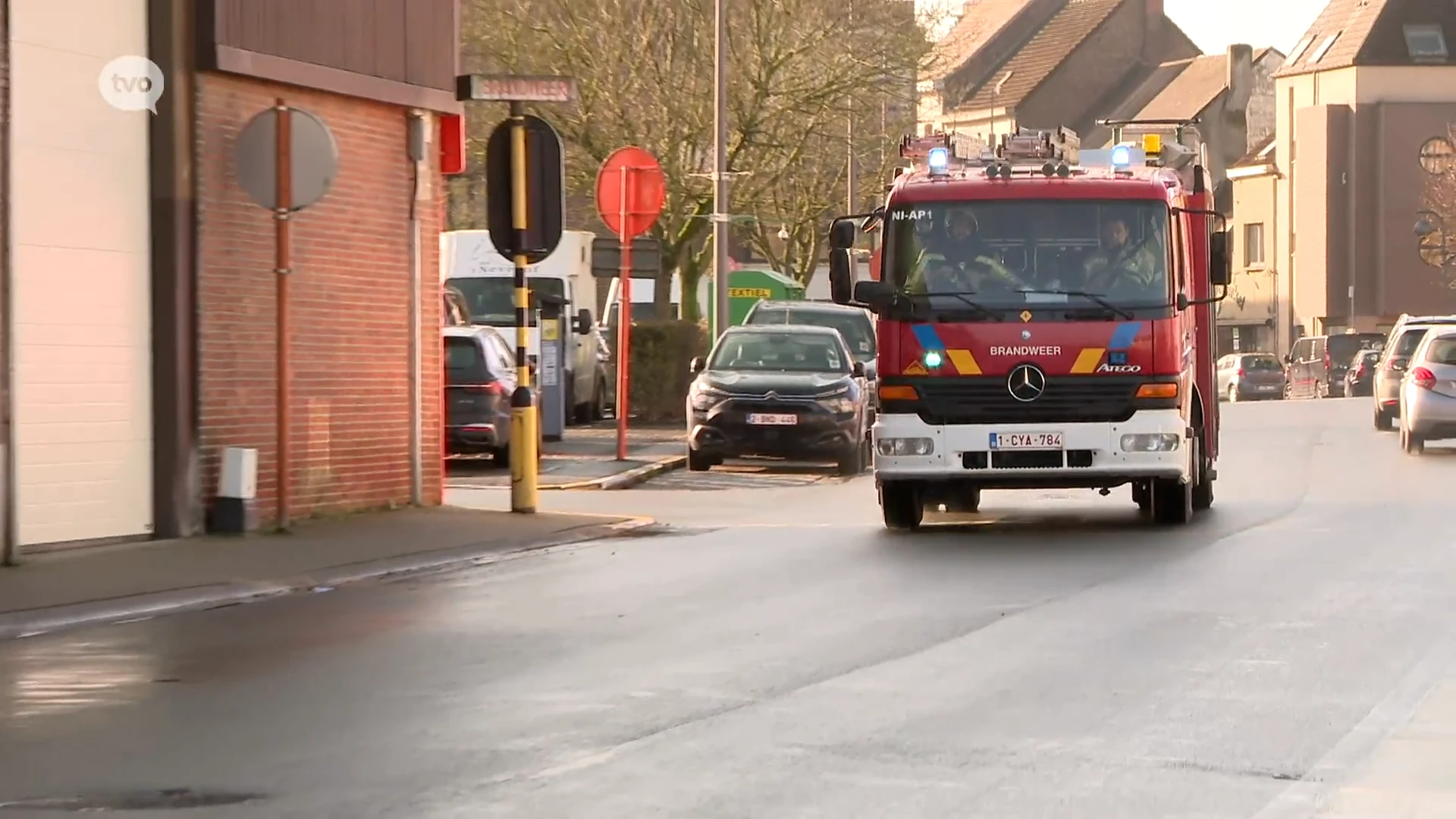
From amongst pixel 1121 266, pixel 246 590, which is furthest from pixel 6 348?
pixel 1121 266

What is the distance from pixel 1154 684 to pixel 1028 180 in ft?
30.2

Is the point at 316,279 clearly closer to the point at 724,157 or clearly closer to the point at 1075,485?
the point at 1075,485

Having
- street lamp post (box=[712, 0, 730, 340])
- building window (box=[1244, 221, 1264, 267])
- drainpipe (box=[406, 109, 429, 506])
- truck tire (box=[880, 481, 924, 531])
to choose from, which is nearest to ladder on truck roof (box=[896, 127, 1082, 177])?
truck tire (box=[880, 481, 924, 531])

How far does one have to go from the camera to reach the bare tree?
4550 centimetres

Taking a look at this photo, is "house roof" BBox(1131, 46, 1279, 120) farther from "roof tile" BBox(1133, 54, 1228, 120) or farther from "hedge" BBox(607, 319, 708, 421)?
"hedge" BBox(607, 319, 708, 421)

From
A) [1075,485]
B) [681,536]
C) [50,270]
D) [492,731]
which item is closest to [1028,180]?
[1075,485]

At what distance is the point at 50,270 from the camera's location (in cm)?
1652

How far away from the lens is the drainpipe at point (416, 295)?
21438 millimetres

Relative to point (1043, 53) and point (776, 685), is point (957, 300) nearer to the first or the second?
point (776, 685)

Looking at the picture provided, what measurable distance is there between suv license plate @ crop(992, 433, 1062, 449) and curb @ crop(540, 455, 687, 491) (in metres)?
7.21

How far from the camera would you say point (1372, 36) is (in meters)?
92.9

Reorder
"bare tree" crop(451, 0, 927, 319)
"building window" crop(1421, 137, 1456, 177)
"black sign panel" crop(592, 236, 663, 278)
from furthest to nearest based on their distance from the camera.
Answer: "building window" crop(1421, 137, 1456, 177) → "bare tree" crop(451, 0, 927, 319) → "black sign panel" crop(592, 236, 663, 278)

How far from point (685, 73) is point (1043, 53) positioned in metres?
68.3

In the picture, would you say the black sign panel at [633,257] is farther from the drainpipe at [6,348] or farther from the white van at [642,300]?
the drainpipe at [6,348]
